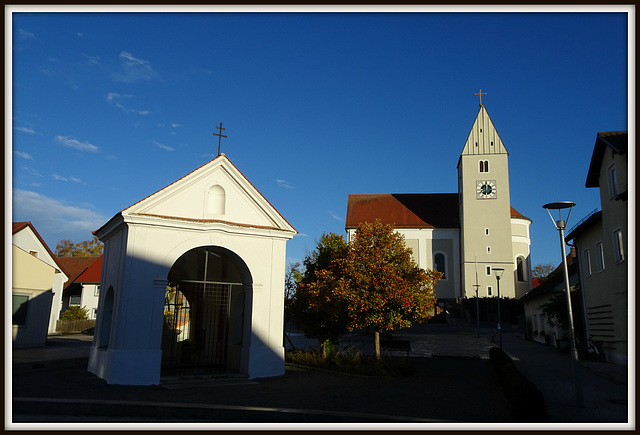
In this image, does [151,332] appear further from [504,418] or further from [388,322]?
[504,418]

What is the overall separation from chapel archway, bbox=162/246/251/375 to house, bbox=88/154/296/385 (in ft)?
0.28

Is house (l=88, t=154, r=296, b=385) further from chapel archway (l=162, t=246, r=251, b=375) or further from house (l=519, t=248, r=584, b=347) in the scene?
house (l=519, t=248, r=584, b=347)

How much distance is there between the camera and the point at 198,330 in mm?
21750

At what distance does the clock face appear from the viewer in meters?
59.0

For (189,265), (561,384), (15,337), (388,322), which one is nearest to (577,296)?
(561,384)

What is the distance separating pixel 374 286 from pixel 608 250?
10875 mm

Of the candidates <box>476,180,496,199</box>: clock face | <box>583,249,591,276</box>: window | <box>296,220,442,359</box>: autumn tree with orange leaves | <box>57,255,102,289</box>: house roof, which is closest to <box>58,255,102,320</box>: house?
<box>57,255,102,289</box>: house roof

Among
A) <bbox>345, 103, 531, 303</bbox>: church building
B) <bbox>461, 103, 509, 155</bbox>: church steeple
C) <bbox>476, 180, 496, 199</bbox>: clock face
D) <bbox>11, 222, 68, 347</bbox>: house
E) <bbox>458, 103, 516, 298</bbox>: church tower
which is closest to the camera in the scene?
<bbox>11, 222, 68, 347</bbox>: house

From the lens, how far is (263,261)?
1762 cm

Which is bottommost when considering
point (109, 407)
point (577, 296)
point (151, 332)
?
point (109, 407)

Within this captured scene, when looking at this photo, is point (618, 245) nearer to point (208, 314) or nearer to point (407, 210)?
point (208, 314)

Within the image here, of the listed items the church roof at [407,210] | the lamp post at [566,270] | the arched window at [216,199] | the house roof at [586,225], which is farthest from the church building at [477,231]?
the lamp post at [566,270]

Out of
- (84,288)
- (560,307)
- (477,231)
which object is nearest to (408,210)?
(477,231)

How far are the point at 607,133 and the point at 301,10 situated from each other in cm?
1724
